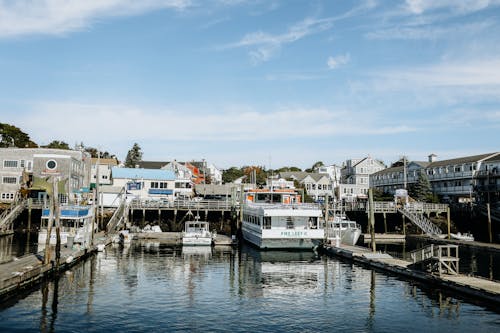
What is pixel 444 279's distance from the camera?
27.3m

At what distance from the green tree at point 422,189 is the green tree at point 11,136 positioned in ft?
286

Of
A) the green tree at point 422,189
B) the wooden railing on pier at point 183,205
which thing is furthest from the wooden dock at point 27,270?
the green tree at point 422,189

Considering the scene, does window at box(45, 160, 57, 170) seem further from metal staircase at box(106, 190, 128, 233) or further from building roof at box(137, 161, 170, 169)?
building roof at box(137, 161, 170, 169)

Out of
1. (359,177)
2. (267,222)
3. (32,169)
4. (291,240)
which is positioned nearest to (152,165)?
(32,169)

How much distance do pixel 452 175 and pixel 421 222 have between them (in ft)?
95.9

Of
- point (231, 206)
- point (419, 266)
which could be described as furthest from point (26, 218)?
point (419, 266)

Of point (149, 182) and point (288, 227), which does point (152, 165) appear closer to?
point (149, 182)

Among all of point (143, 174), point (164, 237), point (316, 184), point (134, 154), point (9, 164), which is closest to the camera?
point (164, 237)

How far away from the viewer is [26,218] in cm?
6869

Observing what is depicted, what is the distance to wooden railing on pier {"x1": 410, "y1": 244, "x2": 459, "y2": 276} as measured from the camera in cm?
2892

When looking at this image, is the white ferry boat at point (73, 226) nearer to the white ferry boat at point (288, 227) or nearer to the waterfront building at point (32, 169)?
the white ferry boat at point (288, 227)

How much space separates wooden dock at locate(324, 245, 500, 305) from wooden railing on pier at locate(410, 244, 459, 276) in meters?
0.48

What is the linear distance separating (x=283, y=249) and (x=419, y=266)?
56.8 feet

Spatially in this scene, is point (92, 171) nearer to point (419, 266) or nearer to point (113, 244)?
point (113, 244)
